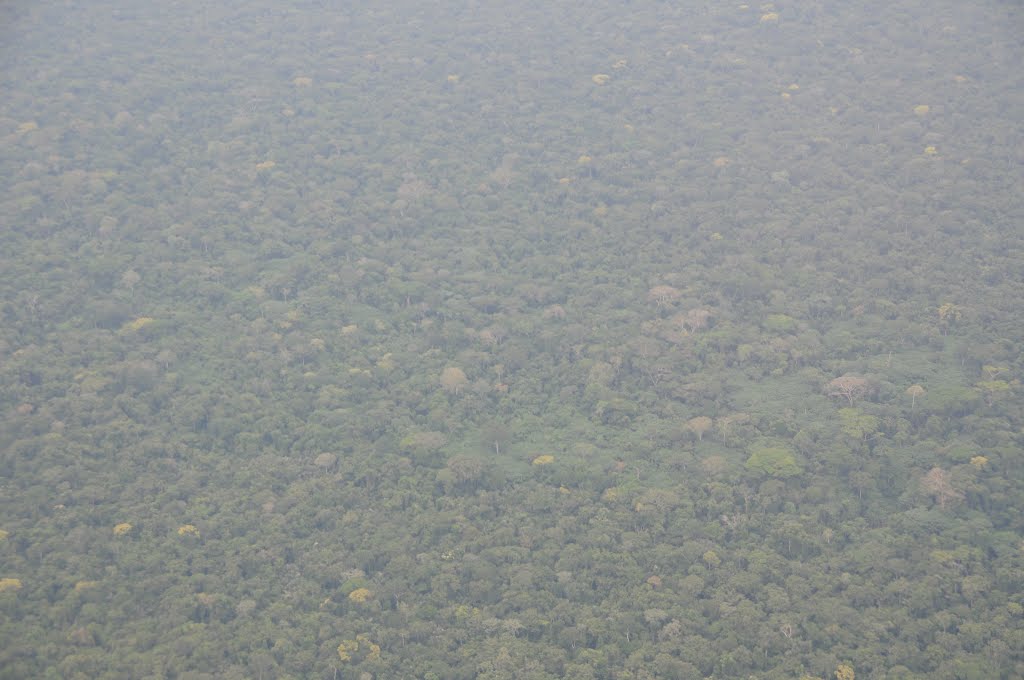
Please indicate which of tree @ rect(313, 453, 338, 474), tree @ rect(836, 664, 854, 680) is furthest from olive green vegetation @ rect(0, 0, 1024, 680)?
tree @ rect(313, 453, 338, 474)

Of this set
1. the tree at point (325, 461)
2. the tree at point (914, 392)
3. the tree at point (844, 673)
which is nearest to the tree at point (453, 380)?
the tree at point (325, 461)

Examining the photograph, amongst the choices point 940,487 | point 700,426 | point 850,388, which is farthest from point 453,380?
point 940,487

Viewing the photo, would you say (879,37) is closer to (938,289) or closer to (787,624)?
(938,289)

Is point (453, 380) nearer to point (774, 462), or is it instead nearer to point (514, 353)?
point (514, 353)

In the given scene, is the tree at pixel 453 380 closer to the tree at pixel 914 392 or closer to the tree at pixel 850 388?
the tree at pixel 850 388

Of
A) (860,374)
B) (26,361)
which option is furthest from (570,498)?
(26,361)
